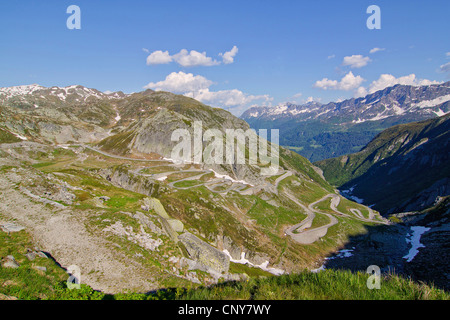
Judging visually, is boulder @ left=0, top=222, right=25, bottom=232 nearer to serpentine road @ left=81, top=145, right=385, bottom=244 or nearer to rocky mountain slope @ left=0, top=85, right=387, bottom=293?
rocky mountain slope @ left=0, top=85, right=387, bottom=293

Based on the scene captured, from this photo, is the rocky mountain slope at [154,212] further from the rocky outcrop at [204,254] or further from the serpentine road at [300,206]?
the serpentine road at [300,206]

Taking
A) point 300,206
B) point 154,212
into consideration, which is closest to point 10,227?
point 154,212

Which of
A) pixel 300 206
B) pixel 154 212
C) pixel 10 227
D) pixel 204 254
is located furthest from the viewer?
pixel 300 206

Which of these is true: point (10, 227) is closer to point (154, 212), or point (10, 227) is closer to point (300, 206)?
point (154, 212)

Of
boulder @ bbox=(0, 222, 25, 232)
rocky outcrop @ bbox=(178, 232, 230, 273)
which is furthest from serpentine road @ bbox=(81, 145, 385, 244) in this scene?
boulder @ bbox=(0, 222, 25, 232)

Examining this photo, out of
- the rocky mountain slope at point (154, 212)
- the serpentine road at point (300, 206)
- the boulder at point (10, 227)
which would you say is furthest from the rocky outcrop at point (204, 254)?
the serpentine road at point (300, 206)

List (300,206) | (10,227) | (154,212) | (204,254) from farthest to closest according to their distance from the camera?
(300,206) → (154,212) → (204,254) → (10,227)

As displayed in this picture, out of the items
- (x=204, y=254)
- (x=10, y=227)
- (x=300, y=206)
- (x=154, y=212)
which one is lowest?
(x=300, y=206)
